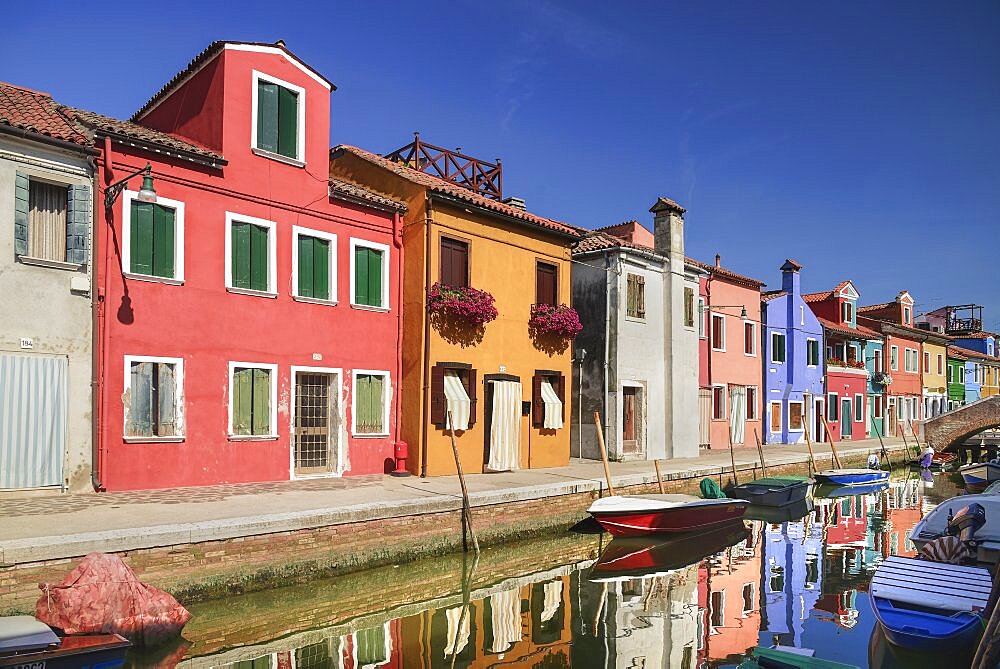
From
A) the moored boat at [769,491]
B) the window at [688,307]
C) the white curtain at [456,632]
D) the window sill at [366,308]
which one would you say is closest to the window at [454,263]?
the window sill at [366,308]

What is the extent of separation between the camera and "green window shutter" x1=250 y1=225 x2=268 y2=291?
50.5ft

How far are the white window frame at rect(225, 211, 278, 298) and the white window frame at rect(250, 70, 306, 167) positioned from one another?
Answer: 150cm

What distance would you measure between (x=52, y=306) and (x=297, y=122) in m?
6.74

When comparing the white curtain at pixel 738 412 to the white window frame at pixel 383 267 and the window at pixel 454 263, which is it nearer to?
the window at pixel 454 263

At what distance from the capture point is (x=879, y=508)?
76.7 ft

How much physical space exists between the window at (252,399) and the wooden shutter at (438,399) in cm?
394

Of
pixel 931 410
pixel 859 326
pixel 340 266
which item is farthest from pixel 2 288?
pixel 931 410

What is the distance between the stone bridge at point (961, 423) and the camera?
38.3 m

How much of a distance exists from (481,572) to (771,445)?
23.9m

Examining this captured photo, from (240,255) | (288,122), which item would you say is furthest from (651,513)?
(288,122)

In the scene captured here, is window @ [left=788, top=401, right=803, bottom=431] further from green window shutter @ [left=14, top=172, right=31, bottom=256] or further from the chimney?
green window shutter @ [left=14, top=172, right=31, bottom=256]

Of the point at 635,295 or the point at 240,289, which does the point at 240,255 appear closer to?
the point at 240,289

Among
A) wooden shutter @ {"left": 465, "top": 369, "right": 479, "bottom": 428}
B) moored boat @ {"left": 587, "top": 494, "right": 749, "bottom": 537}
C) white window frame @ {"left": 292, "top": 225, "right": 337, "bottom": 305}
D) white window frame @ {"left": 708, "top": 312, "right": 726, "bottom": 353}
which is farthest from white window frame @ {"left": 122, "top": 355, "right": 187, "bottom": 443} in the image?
white window frame @ {"left": 708, "top": 312, "right": 726, "bottom": 353}

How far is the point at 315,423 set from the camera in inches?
648
